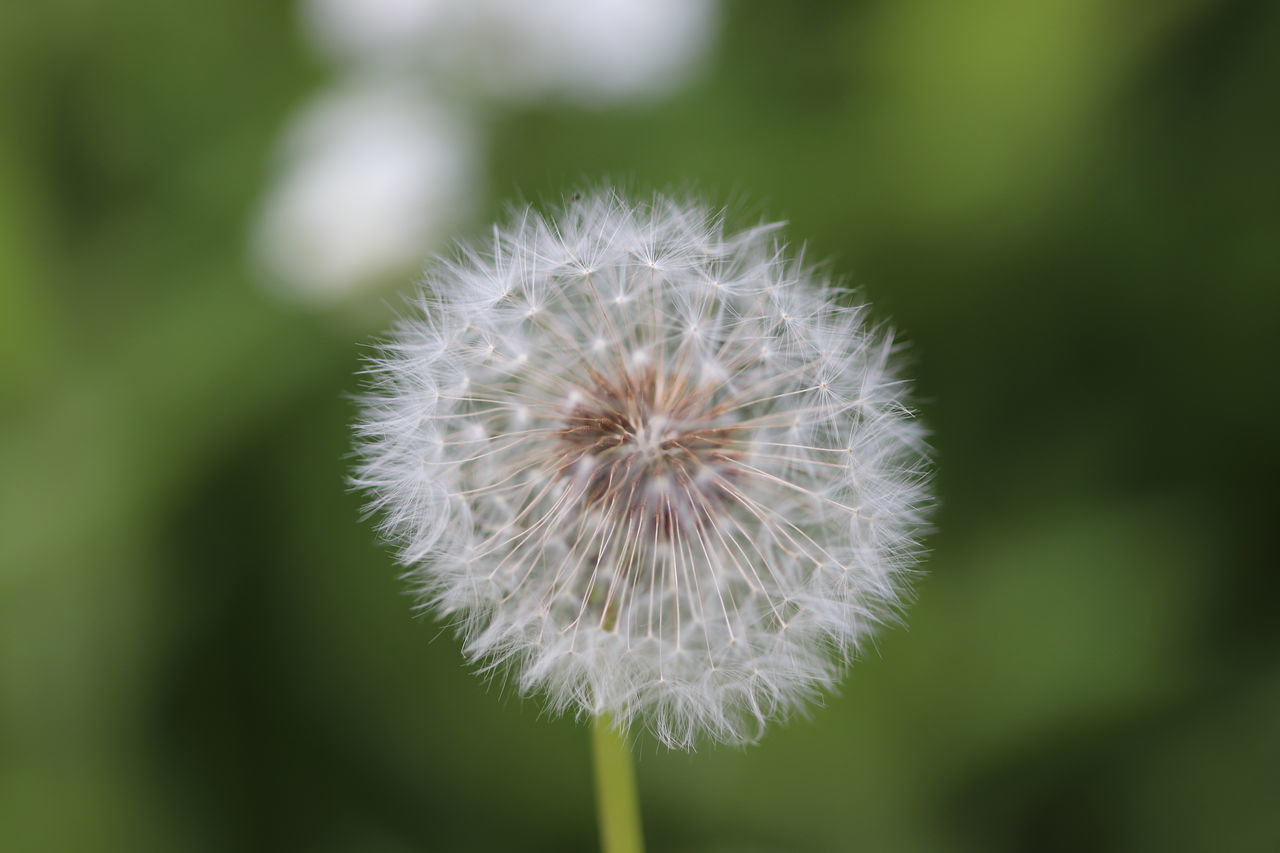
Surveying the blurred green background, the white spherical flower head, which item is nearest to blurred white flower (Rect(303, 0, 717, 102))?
the blurred green background

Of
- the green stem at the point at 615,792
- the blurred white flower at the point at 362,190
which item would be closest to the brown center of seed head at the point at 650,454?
the green stem at the point at 615,792

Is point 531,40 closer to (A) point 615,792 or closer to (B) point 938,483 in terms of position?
(B) point 938,483

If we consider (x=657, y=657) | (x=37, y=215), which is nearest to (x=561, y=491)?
(x=657, y=657)

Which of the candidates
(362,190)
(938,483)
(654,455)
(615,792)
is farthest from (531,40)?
(615,792)

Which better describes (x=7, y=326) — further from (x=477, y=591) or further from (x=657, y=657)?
(x=657, y=657)

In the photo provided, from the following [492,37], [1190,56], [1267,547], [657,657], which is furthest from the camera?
[492,37]
